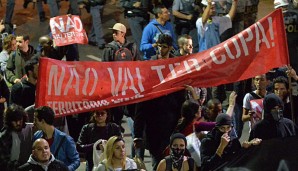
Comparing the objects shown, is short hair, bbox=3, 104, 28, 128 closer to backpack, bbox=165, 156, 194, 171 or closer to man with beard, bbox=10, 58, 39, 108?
backpack, bbox=165, 156, 194, 171

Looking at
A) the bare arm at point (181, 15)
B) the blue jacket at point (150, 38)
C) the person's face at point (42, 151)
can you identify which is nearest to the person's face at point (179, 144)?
the person's face at point (42, 151)

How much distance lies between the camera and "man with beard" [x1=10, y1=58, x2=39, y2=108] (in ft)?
44.1

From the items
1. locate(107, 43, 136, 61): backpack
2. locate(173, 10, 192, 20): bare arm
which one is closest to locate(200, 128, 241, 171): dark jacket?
locate(107, 43, 136, 61): backpack

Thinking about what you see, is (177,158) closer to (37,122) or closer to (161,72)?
(37,122)

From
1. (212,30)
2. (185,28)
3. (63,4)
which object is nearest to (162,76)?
(212,30)

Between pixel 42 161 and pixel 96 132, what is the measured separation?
5.22 feet

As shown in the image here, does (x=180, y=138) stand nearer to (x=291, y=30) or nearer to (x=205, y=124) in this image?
(x=205, y=124)

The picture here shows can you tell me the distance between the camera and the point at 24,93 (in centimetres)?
1342

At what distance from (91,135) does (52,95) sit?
2.09 feet

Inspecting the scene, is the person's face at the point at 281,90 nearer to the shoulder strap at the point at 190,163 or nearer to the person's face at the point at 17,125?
the shoulder strap at the point at 190,163

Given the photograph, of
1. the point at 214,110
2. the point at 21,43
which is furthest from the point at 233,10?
the point at 214,110

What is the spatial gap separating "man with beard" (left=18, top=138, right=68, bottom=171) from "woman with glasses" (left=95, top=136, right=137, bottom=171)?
0.44 meters

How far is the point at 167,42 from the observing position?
42.5 feet

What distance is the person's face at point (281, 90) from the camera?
1302 centimetres
